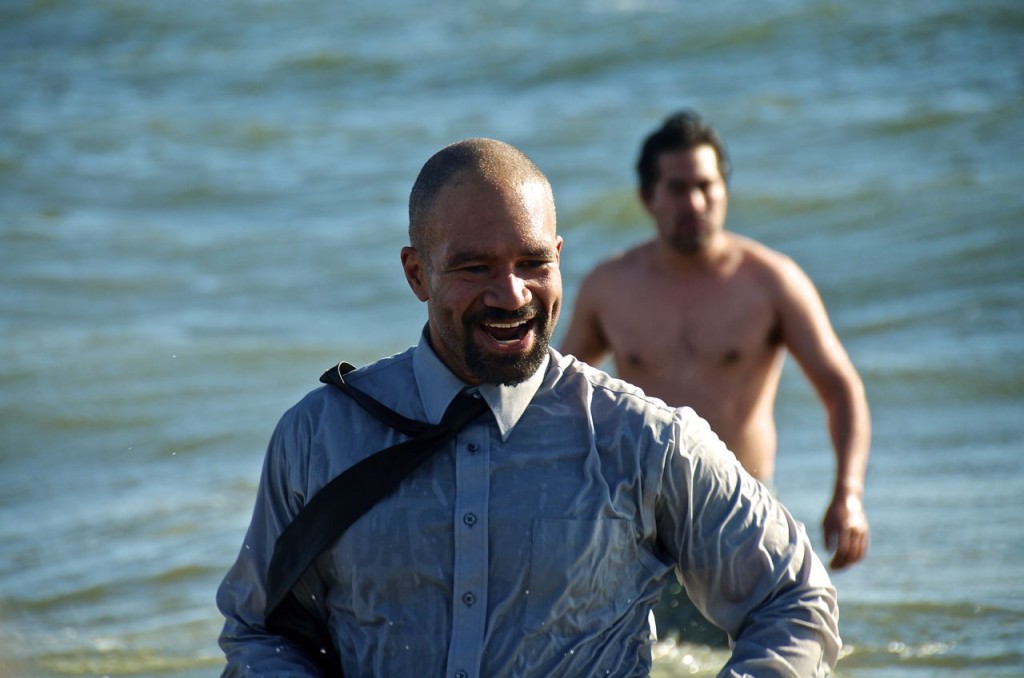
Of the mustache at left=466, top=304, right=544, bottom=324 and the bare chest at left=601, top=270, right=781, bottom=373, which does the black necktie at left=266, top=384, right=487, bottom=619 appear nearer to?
the mustache at left=466, top=304, right=544, bottom=324

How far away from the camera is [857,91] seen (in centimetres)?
1781

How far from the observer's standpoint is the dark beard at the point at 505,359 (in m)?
2.74

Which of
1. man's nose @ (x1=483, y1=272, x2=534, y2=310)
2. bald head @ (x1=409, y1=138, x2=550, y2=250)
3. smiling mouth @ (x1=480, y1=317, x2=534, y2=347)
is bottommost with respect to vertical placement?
smiling mouth @ (x1=480, y1=317, x2=534, y2=347)

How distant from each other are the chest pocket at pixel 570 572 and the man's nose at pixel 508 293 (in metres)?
0.38

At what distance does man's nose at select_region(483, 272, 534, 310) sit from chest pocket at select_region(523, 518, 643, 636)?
1.25 ft

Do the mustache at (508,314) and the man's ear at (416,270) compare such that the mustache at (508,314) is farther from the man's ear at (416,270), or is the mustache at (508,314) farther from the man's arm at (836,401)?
the man's arm at (836,401)

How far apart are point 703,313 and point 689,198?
1.45ft

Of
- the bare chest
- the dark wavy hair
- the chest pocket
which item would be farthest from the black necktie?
the dark wavy hair

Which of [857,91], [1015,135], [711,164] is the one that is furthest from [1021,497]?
[857,91]

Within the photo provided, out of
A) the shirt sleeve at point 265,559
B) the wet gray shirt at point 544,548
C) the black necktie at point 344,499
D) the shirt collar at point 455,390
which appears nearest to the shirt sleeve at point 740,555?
the wet gray shirt at point 544,548

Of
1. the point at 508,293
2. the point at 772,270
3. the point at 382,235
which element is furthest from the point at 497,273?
the point at 382,235

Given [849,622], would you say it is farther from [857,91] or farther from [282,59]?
[282,59]

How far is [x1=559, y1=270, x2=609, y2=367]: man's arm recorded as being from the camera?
19.7ft

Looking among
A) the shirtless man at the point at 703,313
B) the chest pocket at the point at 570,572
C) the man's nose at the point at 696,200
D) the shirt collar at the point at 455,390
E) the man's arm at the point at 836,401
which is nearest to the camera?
the chest pocket at the point at 570,572
